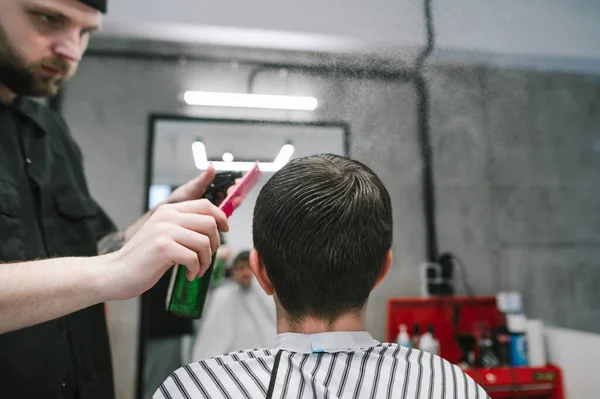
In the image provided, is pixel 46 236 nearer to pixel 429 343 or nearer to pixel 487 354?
pixel 429 343

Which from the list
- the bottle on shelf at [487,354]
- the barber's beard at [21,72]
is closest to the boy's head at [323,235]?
the barber's beard at [21,72]

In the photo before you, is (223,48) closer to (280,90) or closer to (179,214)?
(280,90)

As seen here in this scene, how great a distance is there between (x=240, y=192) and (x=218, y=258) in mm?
399

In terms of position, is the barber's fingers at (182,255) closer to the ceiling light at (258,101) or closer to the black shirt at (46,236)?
the black shirt at (46,236)

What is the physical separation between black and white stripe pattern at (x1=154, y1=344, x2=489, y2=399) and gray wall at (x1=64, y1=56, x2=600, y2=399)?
631 mm

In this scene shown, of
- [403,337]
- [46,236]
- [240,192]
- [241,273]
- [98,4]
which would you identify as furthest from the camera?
[403,337]

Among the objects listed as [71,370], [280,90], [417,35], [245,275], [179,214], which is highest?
[417,35]

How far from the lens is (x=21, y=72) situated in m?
1.04

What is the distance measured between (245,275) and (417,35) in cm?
88

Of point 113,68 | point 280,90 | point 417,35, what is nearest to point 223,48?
point 280,90

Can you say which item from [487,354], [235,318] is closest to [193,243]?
[235,318]

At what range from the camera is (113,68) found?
4.55 feet

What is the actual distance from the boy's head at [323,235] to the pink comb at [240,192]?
3.7 inches

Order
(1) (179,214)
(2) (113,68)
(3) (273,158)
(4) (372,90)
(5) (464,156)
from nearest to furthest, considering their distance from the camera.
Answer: (1) (179,214) < (3) (273,158) < (4) (372,90) < (2) (113,68) < (5) (464,156)
